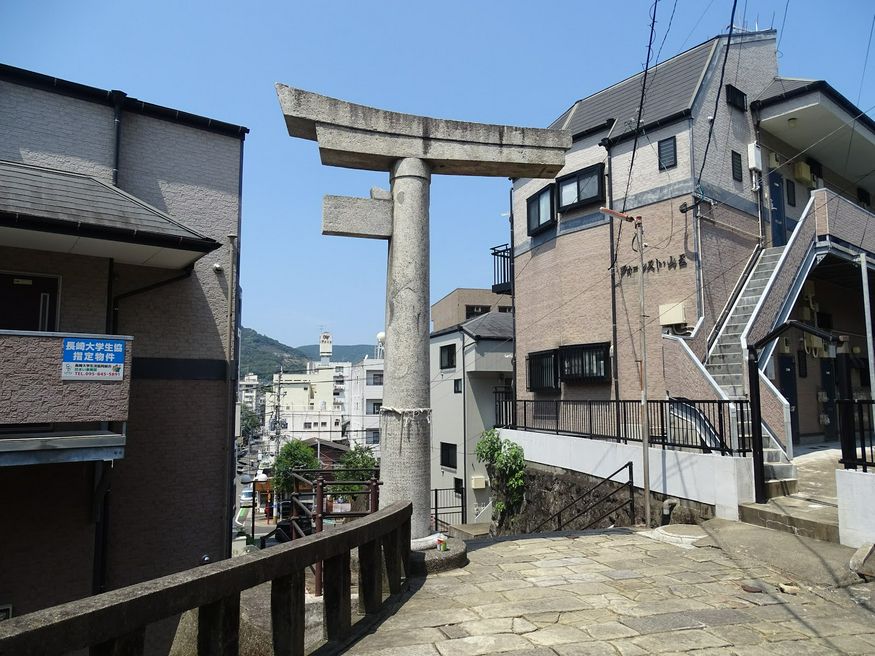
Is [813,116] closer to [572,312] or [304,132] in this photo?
[572,312]

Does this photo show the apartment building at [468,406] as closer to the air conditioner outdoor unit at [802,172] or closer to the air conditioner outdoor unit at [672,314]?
the air conditioner outdoor unit at [672,314]

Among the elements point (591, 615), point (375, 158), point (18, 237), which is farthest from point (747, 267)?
point (18, 237)

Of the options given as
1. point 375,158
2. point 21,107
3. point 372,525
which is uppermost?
point 21,107

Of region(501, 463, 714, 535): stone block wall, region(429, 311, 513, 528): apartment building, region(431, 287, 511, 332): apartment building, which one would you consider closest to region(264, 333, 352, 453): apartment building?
region(431, 287, 511, 332): apartment building

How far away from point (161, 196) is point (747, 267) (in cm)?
1508

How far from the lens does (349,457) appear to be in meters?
39.1

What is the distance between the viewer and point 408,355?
7.04 meters

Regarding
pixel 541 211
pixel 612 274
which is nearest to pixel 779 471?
pixel 612 274

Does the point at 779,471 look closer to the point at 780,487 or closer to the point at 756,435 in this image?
the point at 780,487

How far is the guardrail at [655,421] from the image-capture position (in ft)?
31.7

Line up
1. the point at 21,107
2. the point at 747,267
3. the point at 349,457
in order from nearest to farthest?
1. the point at 21,107
2. the point at 747,267
3. the point at 349,457

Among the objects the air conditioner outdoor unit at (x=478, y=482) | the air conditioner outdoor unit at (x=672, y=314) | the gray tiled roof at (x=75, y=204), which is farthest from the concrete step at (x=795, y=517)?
the air conditioner outdoor unit at (x=478, y=482)

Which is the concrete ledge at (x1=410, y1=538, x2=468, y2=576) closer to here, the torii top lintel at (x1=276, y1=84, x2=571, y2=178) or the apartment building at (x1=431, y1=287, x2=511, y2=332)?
the torii top lintel at (x1=276, y1=84, x2=571, y2=178)

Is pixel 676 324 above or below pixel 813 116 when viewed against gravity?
below
